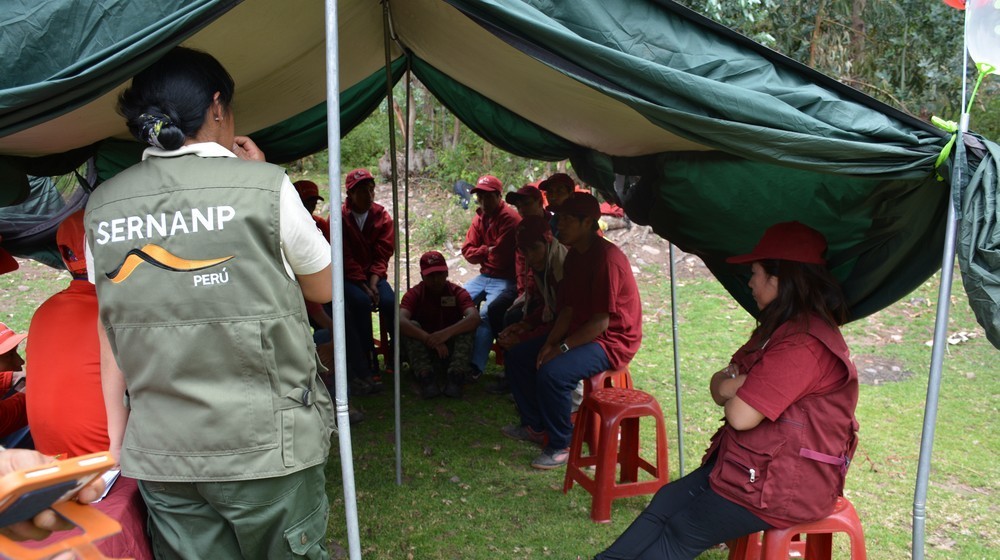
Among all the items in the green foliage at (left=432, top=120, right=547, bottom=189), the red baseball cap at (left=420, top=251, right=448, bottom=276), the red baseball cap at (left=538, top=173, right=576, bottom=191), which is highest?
the green foliage at (left=432, top=120, right=547, bottom=189)

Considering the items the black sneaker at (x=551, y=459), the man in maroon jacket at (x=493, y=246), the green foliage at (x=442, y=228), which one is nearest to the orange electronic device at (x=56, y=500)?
the black sneaker at (x=551, y=459)

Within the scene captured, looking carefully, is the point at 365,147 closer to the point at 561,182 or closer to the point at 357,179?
the point at 357,179

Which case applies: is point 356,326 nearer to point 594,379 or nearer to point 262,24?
point 594,379

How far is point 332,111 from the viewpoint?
1.97 metres

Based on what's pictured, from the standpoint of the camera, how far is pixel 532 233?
5184 millimetres

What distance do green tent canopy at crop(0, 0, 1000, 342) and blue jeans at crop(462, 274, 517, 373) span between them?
1.70 meters

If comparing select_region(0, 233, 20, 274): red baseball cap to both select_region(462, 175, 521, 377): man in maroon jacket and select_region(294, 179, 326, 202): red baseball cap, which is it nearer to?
select_region(294, 179, 326, 202): red baseball cap

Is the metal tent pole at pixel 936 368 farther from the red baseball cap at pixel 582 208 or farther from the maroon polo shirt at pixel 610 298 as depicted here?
the red baseball cap at pixel 582 208

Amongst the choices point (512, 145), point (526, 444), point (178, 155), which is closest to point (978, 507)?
point (526, 444)

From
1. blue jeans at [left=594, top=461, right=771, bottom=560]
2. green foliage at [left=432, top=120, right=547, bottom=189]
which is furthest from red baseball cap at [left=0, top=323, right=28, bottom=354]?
green foliage at [left=432, top=120, right=547, bottom=189]

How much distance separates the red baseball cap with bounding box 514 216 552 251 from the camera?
5184 millimetres

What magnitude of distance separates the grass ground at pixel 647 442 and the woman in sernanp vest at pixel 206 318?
164 cm

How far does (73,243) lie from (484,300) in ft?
14.2

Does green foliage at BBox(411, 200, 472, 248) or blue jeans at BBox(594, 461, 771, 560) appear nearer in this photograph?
Result: blue jeans at BBox(594, 461, 771, 560)
